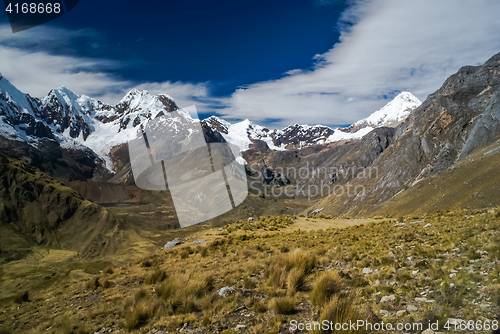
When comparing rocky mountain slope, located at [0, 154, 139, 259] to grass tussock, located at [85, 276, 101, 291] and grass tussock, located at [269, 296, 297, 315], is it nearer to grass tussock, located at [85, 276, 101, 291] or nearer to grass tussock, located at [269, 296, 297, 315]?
grass tussock, located at [85, 276, 101, 291]

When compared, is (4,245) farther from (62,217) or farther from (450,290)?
(450,290)

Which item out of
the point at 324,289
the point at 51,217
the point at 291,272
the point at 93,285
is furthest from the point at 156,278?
the point at 51,217

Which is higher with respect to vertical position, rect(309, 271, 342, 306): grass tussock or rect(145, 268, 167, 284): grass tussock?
rect(309, 271, 342, 306): grass tussock

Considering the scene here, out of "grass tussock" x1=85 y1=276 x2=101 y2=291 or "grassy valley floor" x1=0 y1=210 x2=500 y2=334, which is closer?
"grassy valley floor" x1=0 y1=210 x2=500 y2=334

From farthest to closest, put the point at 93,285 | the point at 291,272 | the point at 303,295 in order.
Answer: the point at 93,285 → the point at 291,272 → the point at 303,295

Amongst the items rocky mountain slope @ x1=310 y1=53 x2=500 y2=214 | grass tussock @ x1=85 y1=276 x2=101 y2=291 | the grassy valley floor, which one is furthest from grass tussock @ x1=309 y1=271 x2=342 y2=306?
rocky mountain slope @ x1=310 y1=53 x2=500 y2=214

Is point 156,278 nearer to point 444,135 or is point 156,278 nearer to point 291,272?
point 291,272

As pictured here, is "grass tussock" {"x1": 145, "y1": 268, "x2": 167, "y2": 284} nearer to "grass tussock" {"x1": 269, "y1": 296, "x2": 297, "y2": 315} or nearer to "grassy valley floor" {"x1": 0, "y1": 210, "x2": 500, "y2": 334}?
"grassy valley floor" {"x1": 0, "y1": 210, "x2": 500, "y2": 334}

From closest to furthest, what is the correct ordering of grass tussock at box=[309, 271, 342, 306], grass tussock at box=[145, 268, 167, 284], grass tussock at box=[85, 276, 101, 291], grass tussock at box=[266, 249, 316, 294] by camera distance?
1. grass tussock at box=[309, 271, 342, 306]
2. grass tussock at box=[266, 249, 316, 294]
3. grass tussock at box=[145, 268, 167, 284]
4. grass tussock at box=[85, 276, 101, 291]

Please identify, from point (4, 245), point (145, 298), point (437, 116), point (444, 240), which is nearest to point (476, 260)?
point (444, 240)

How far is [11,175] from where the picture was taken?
7594 centimetres

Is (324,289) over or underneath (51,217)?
over

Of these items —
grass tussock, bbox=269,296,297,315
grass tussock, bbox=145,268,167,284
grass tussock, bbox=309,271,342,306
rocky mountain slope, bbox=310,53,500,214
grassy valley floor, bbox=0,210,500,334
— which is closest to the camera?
grassy valley floor, bbox=0,210,500,334

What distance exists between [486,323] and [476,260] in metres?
3.49
